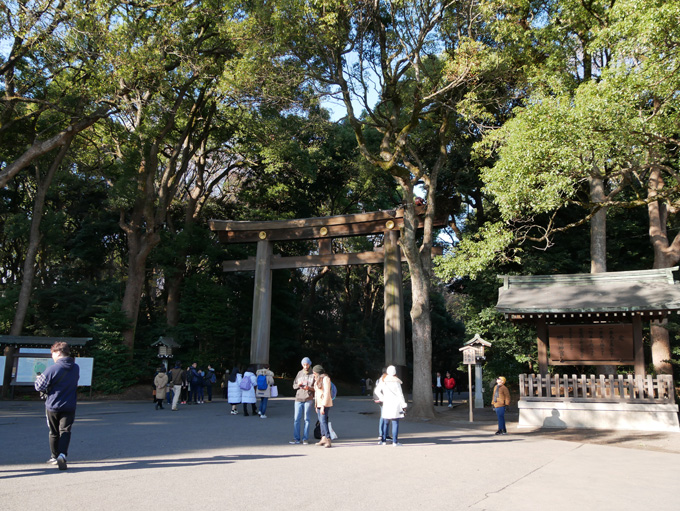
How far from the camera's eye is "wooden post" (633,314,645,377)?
12625mm

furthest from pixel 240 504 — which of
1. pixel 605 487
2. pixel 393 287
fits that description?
pixel 393 287

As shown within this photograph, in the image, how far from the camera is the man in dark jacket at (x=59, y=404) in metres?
5.73

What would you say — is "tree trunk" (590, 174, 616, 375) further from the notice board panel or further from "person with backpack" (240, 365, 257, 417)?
"person with backpack" (240, 365, 257, 417)

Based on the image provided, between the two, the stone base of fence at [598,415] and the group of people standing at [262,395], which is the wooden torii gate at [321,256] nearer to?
the group of people standing at [262,395]

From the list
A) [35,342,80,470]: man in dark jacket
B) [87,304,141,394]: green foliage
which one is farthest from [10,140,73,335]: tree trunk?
[35,342,80,470]: man in dark jacket

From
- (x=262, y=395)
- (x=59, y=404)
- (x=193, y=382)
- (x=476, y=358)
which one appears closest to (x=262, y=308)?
(x=193, y=382)

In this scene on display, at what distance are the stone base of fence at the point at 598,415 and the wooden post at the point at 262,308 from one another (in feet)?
33.7

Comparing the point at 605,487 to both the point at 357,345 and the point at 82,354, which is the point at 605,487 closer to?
the point at 82,354

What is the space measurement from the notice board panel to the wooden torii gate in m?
6.10

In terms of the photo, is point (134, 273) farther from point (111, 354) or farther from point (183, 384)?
point (183, 384)

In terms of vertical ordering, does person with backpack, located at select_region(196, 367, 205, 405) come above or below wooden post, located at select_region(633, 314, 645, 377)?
below

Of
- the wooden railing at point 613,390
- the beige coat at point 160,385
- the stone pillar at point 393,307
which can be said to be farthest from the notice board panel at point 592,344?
the beige coat at point 160,385

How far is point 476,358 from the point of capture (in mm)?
15680

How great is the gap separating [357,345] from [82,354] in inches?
689
